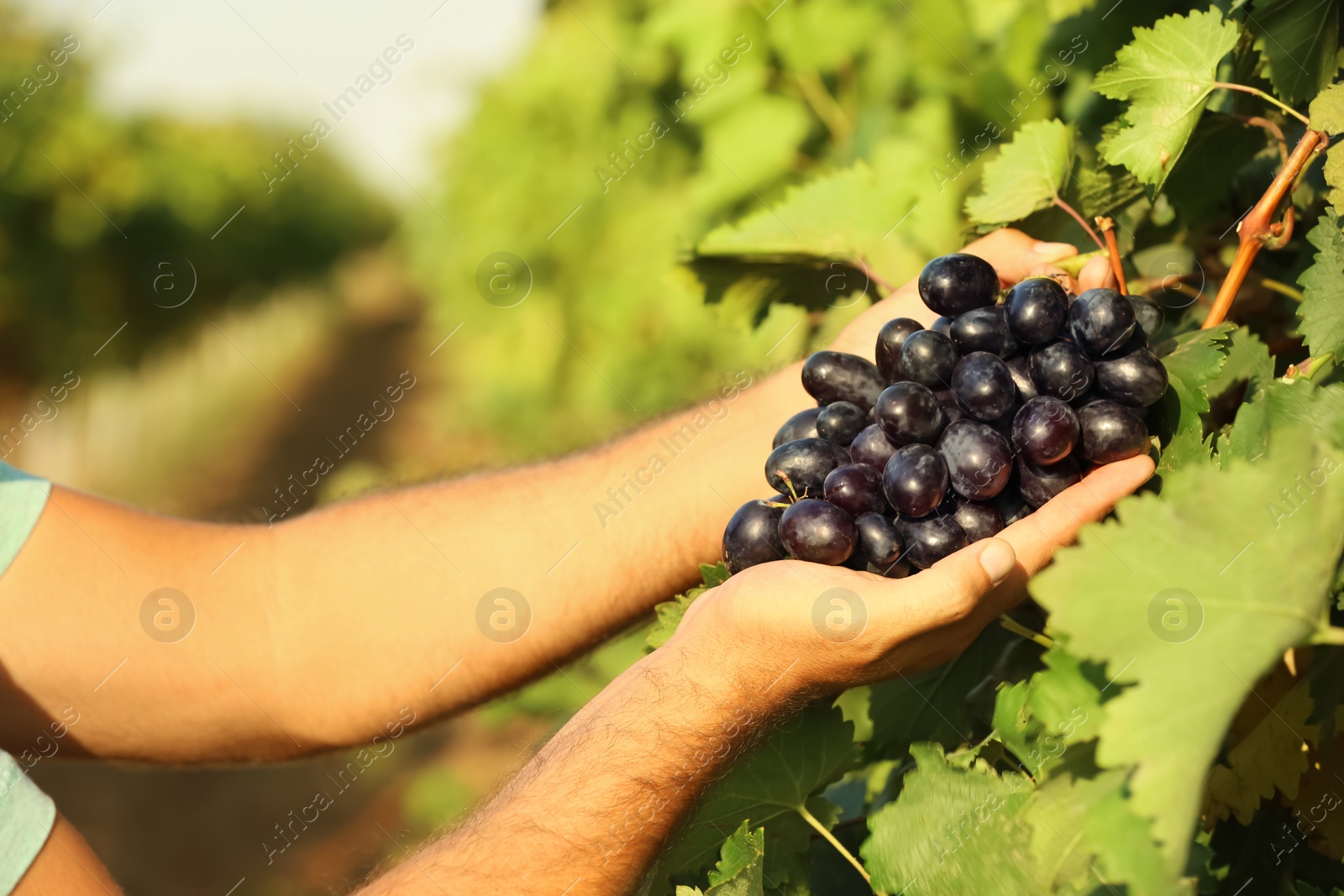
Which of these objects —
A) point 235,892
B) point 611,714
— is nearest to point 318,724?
point 611,714

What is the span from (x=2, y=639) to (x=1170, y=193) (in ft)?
6.46

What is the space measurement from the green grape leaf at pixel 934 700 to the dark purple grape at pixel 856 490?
1.03 feet

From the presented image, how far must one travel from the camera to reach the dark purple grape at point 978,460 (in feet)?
3.51

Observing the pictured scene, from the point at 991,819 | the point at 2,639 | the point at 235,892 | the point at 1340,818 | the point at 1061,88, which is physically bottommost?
the point at 235,892

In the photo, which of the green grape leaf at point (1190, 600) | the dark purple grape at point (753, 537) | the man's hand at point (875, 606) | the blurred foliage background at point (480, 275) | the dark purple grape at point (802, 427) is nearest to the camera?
the green grape leaf at point (1190, 600)

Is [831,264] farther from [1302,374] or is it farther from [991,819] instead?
[991,819]

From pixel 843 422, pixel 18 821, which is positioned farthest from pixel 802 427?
pixel 18 821

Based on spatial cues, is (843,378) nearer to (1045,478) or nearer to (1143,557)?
(1045,478)

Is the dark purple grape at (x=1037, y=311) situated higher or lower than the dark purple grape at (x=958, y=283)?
lower

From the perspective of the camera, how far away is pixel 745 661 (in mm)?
1102

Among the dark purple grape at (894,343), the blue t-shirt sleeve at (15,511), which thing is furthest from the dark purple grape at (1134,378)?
the blue t-shirt sleeve at (15,511)

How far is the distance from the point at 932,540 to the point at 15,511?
4.92ft

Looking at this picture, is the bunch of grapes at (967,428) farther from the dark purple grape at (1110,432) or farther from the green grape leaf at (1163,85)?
the green grape leaf at (1163,85)

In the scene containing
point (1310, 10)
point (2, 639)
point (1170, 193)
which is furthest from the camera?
point (2, 639)
